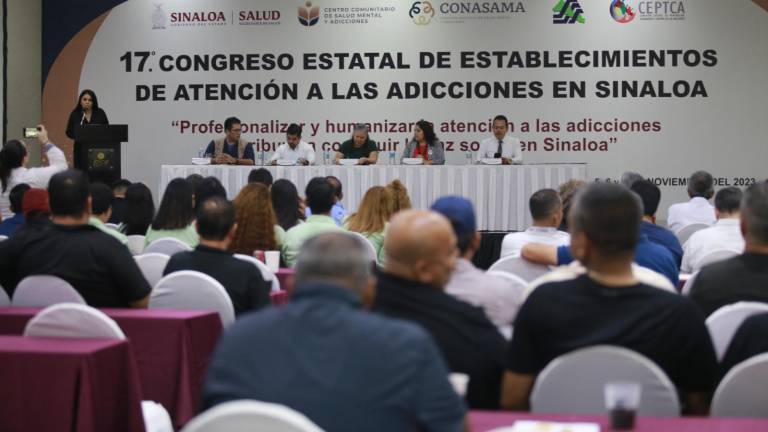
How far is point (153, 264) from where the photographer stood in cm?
481

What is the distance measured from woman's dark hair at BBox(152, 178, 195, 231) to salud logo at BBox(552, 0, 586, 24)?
7680mm

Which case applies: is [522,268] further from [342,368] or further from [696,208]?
[696,208]

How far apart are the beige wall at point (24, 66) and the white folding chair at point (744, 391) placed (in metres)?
11.4

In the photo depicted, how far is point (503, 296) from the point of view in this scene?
291cm

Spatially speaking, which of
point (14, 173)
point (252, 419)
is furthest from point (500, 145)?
point (252, 419)

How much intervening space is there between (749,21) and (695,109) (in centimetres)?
124

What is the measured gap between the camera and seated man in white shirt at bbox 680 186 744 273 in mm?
5219

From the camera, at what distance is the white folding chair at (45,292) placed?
377cm

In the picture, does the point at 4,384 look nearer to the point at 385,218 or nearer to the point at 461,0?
the point at 385,218

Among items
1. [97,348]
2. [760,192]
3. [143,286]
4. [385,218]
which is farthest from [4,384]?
[385,218]

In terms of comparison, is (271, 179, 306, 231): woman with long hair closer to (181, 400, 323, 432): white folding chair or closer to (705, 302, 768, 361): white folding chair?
(705, 302, 768, 361): white folding chair

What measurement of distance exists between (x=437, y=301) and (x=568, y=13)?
34.7 ft

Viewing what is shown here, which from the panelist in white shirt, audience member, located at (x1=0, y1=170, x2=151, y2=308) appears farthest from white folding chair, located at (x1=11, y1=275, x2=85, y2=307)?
the panelist in white shirt

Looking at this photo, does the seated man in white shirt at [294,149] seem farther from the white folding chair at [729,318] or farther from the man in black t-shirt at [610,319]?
the man in black t-shirt at [610,319]
